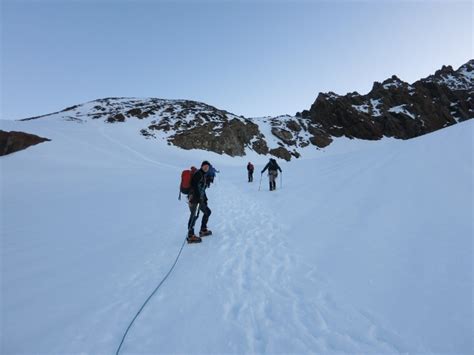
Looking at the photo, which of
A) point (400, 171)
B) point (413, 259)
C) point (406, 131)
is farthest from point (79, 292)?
point (406, 131)

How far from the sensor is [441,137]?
1018 cm

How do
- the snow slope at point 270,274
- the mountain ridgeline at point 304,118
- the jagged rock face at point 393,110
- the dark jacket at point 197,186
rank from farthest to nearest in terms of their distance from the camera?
the jagged rock face at point 393,110, the mountain ridgeline at point 304,118, the dark jacket at point 197,186, the snow slope at point 270,274

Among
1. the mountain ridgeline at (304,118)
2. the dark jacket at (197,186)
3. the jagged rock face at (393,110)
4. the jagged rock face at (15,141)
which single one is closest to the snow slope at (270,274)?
the dark jacket at (197,186)

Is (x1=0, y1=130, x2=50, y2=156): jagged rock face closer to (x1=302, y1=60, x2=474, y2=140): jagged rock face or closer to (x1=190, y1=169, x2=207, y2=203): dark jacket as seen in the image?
(x1=190, y1=169, x2=207, y2=203): dark jacket

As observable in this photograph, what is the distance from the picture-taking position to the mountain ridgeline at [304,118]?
6456 centimetres

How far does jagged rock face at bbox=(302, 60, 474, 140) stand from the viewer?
312 feet

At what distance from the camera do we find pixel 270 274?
15.5 feet

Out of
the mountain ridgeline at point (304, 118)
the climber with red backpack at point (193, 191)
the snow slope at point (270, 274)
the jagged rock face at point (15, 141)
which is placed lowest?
the snow slope at point (270, 274)

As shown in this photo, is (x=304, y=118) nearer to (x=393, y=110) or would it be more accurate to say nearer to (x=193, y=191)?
(x=393, y=110)

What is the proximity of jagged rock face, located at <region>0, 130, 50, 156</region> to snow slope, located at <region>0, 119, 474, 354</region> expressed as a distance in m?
20.8

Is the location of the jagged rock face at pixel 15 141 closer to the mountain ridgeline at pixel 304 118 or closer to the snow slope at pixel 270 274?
the snow slope at pixel 270 274

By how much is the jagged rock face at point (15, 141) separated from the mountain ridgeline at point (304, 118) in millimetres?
30390

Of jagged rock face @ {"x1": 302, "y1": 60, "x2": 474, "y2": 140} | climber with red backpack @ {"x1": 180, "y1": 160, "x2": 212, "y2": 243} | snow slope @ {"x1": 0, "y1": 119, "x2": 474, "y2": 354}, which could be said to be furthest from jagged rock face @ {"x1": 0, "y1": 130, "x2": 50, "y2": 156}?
jagged rock face @ {"x1": 302, "y1": 60, "x2": 474, "y2": 140}

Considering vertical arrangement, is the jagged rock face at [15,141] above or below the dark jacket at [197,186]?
above
